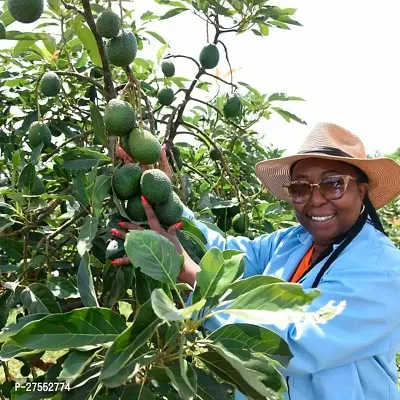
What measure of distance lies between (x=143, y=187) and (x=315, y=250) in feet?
2.53

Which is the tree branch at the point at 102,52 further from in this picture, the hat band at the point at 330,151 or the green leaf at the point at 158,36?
the green leaf at the point at 158,36

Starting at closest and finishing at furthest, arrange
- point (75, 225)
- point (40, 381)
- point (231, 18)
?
point (40, 381)
point (75, 225)
point (231, 18)

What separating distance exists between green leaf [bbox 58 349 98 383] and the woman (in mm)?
344

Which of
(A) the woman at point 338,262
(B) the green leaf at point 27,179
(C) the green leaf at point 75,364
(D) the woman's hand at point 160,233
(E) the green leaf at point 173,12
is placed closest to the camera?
(C) the green leaf at point 75,364

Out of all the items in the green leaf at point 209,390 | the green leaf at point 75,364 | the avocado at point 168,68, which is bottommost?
the green leaf at point 209,390

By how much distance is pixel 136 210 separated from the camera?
1.30 m

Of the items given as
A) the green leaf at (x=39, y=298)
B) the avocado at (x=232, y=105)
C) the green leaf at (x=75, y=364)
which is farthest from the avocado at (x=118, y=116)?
the avocado at (x=232, y=105)

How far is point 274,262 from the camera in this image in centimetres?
186

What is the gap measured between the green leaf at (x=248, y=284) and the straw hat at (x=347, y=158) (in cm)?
76

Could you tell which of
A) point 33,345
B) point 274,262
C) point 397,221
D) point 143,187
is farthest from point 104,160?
point 397,221

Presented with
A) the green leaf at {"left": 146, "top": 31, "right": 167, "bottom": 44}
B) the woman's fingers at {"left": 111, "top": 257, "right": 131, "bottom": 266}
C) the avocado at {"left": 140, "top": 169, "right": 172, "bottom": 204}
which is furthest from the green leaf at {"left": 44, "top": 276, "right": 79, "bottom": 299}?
the green leaf at {"left": 146, "top": 31, "right": 167, "bottom": 44}

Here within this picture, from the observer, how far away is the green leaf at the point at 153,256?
3.20 feet

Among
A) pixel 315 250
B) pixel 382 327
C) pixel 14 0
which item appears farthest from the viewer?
pixel 315 250

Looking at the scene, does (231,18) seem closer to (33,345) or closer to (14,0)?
(14,0)
